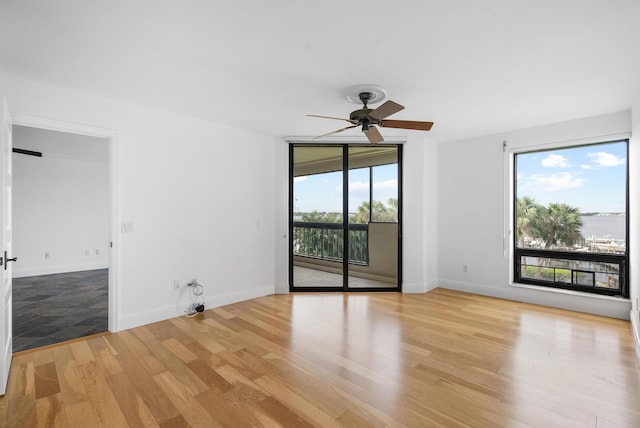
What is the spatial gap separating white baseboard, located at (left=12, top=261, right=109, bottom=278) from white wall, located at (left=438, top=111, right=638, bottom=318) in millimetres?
7243

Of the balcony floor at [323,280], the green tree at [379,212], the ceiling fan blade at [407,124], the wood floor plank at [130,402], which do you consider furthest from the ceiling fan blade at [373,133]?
the wood floor plank at [130,402]

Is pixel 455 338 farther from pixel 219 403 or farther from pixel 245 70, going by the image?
pixel 245 70

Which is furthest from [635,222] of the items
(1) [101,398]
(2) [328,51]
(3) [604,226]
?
(1) [101,398]

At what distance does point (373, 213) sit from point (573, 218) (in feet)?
8.82

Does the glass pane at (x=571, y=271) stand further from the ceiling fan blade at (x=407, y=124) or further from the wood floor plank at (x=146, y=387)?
the wood floor plank at (x=146, y=387)

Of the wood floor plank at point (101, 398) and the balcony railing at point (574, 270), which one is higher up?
the balcony railing at point (574, 270)

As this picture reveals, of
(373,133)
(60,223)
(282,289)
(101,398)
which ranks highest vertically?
(373,133)

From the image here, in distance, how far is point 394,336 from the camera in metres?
3.24

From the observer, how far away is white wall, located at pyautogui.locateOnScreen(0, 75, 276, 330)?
131 inches

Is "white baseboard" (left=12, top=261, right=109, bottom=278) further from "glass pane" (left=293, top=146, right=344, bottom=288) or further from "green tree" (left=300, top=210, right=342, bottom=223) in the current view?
"green tree" (left=300, top=210, right=342, bottom=223)

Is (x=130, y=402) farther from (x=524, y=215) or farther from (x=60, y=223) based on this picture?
(x=60, y=223)

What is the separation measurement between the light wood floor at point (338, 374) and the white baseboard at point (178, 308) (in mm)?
120

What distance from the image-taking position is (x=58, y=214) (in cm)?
658

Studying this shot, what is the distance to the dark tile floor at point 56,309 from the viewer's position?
3.25 metres
